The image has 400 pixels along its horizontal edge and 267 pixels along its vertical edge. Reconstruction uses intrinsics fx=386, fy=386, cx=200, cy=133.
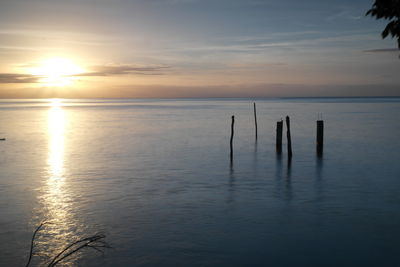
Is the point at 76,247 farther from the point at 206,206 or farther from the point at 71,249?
the point at 206,206

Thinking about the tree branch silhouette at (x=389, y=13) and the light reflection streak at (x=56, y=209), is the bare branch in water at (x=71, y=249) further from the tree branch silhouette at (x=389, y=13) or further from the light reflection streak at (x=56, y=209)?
the tree branch silhouette at (x=389, y=13)

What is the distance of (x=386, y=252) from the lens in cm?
997

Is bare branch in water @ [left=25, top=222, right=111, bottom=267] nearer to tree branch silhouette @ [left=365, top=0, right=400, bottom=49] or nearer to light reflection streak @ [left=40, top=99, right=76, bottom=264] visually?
light reflection streak @ [left=40, top=99, right=76, bottom=264]

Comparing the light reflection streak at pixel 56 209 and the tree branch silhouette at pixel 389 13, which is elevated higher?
the tree branch silhouette at pixel 389 13

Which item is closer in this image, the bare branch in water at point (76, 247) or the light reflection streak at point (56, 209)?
the bare branch in water at point (76, 247)

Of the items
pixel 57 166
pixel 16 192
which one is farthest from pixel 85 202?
pixel 57 166

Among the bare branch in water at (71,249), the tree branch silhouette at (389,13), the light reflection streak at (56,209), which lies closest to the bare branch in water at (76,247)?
the bare branch in water at (71,249)

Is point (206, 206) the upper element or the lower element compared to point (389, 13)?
lower

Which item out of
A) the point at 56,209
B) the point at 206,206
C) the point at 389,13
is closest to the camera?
the point at 389,13

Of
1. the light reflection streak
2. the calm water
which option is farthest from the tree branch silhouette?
the light reflection streak

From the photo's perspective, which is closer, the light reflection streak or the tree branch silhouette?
the tree branch silhouette

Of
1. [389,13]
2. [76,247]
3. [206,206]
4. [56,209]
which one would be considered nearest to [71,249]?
[76,247]

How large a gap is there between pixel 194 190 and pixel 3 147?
20715 mm

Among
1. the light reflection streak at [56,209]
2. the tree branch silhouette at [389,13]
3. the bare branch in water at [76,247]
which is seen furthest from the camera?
the light reflection streak at [56,209]
